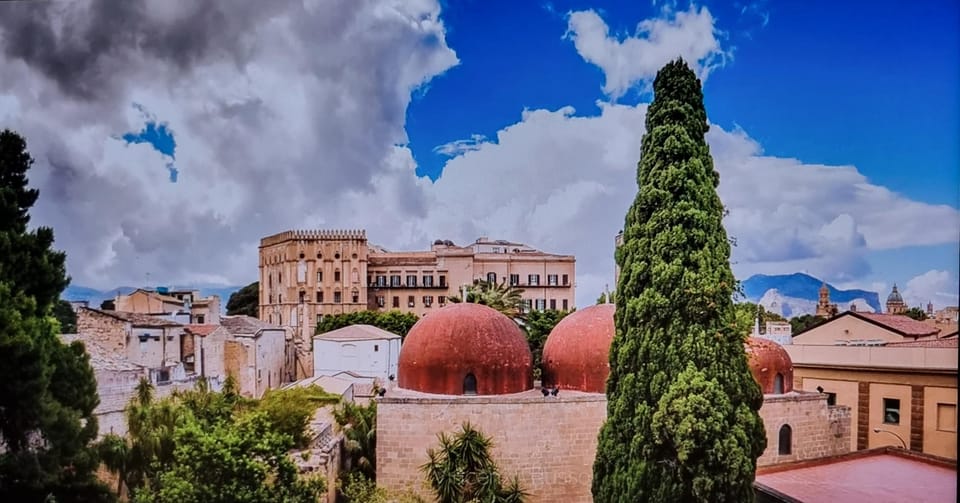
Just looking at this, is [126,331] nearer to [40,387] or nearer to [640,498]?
[40,387]

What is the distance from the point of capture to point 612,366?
910cm

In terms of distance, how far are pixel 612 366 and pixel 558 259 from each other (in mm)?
31053

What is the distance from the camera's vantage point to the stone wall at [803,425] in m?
13.0

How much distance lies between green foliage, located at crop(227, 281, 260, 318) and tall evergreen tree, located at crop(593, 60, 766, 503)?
36678 mm

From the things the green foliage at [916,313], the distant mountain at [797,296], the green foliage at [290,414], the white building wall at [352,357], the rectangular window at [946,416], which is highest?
the distant mountain at [797,296]

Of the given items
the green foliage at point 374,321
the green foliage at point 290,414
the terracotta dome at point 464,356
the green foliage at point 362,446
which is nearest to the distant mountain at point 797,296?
the terracotta dome at point 464,356

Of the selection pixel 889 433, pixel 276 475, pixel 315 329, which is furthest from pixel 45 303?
pixel 315 329

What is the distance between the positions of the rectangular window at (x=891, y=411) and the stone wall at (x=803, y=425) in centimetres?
106

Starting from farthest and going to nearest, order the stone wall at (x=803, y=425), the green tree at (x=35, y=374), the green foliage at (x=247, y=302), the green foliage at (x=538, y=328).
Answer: the green foliage at (x=247, y=302) → the green foliage at (x=538, y=328) → the stone wall at (x=803, y=425) → the green tree at (x=35, y=374)

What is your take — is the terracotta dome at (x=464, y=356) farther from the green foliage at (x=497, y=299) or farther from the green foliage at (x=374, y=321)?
the green foliage at (x=374, y=321)

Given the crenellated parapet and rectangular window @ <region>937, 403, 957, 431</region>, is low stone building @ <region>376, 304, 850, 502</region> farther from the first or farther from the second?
the crenellated parapet

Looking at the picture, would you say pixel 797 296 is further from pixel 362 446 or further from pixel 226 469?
pixel 226 469

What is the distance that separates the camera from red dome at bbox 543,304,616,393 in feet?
37.9

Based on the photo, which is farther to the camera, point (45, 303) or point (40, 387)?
point (45, 303)
